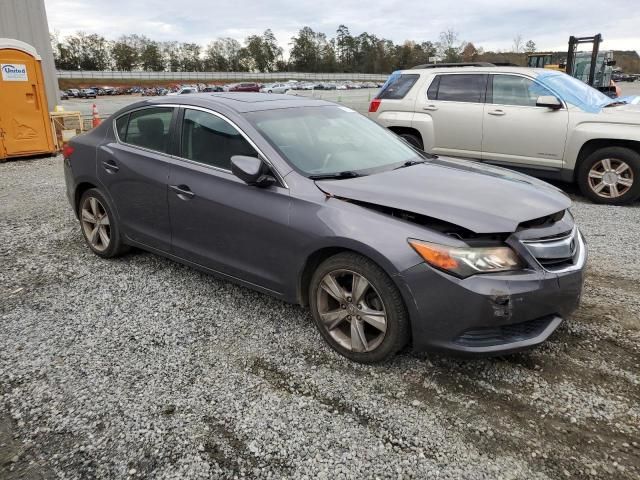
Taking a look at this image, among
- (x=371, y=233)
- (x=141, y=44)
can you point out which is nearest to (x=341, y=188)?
(x=371, y=233)

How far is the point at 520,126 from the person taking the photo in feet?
23.3

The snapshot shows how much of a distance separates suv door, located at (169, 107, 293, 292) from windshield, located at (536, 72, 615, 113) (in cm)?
528

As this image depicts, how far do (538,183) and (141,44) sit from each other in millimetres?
108868

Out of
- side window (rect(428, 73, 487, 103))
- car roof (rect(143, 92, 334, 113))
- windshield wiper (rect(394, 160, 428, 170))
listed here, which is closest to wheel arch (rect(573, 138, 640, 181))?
side window (rect(428, 73, 487, 103))

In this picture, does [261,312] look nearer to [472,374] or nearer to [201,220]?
[201,220]

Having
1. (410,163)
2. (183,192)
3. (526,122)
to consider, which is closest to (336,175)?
(410,163)

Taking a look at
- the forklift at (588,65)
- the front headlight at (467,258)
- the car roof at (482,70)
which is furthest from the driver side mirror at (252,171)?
the forklift at (588,65)

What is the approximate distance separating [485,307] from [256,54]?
4614 inches

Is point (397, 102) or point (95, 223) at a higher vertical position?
point (397, 102)

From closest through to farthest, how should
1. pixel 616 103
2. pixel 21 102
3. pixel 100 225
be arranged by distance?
pixel 100 225
pixel 616 103
pixel 21 102

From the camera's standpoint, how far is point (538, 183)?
3.58 metres

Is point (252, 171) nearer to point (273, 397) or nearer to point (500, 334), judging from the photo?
point (273, 397)

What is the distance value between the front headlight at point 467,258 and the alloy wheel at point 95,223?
320 centimetres

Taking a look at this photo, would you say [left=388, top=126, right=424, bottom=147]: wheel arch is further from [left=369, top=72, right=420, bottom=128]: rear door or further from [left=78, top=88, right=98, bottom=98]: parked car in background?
[left=78, top=88, right=98, bottom=98]: parked car in background
